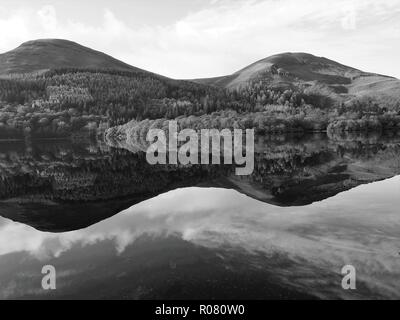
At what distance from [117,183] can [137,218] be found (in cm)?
1915

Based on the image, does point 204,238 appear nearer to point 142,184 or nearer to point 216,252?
point 216,252

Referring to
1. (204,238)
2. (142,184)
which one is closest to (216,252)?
(204,238)

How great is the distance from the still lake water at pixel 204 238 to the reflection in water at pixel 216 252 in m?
0.06

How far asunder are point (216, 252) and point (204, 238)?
2.94m

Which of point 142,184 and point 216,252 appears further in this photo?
point 142,184

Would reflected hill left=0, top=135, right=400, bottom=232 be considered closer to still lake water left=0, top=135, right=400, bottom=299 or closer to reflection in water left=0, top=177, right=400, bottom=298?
still lake water left=0, top=135, right=400, bottom=299

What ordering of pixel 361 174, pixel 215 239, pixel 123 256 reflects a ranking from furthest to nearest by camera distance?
pixel 361 174, pixel 215 239, pixel 123 256

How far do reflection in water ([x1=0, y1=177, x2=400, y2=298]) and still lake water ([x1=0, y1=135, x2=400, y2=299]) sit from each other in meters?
0.06

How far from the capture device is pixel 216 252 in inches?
861

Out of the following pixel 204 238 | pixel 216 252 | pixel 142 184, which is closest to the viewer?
pixel 216 252
